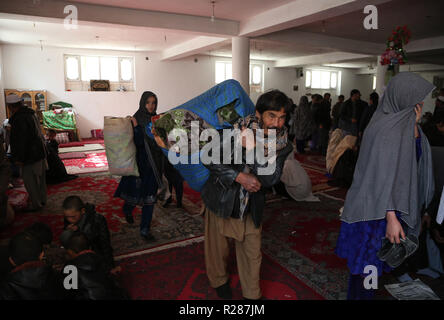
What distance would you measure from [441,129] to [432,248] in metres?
1.49

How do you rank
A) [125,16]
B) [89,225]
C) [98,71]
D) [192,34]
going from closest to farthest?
[89,225], [125,16], [192,34], [98,71]

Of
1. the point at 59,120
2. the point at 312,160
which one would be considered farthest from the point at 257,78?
the point at 59,120

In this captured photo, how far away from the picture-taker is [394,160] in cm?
146

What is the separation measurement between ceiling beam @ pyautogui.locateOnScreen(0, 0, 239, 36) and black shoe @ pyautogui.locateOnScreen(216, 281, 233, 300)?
17.7 ft

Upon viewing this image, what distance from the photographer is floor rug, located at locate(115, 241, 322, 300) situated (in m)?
2.07

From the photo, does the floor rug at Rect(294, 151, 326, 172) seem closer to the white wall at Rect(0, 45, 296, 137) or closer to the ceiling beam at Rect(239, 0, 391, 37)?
the ceiling beam at Rect(239, 0, 391, 37)

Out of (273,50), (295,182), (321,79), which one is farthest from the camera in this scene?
(321,79)

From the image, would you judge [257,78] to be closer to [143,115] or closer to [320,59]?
[320,59]

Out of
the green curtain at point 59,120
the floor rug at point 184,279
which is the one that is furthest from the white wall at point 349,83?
the floor rug at point 184,279

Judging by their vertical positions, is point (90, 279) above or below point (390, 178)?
below

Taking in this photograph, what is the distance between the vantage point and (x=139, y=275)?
2.29 metres

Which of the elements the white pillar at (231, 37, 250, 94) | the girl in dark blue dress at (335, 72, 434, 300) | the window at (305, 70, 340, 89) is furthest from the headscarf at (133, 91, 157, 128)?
the window at (305, 70, 340, 89)

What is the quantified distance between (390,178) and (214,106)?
0.95 metres

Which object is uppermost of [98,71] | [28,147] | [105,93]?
[98,71]
